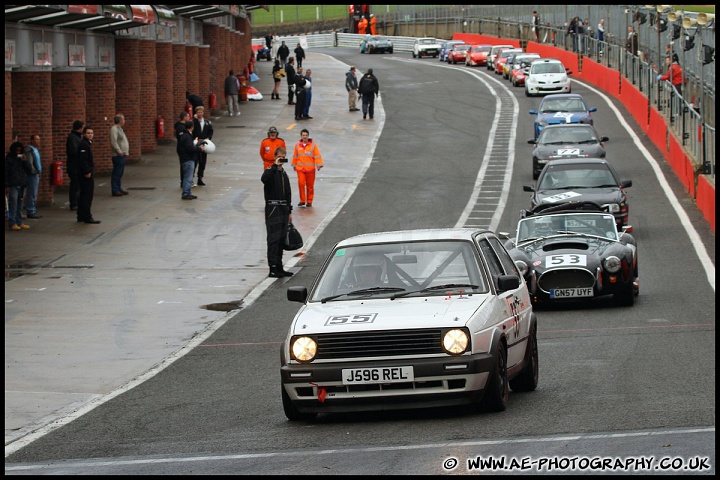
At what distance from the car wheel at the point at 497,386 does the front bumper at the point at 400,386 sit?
0.09m

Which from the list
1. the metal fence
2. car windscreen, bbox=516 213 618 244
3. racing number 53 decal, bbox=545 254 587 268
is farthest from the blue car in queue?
racing number 53 decal, bbox=545 254 587 268

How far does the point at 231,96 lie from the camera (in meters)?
46.4

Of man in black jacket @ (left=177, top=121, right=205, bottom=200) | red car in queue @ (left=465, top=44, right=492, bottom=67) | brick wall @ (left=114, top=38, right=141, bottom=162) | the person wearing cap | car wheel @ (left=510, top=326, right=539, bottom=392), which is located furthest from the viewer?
red car in queue @ (left=465, top=44, right=492, bottom=67)

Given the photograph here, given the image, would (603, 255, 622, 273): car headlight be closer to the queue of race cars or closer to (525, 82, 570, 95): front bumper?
the queue of race cars

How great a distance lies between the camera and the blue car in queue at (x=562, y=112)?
123ft

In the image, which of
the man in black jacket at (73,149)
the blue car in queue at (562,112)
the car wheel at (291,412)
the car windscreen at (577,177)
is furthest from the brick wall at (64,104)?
the car wheel at (291,412)

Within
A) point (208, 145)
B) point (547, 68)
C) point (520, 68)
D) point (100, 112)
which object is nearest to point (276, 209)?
point (208, 145)

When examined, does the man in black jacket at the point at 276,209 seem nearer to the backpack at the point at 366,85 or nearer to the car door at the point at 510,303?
the car door at the point at 510,303

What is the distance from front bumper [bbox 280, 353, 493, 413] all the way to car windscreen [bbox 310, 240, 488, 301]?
97 centimetres

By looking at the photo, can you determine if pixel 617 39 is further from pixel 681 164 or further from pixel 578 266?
pixel 578 266

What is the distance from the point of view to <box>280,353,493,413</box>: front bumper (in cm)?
949

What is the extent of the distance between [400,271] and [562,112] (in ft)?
93.7

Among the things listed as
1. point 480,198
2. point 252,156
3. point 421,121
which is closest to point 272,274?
point 480,198

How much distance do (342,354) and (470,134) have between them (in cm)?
3280
